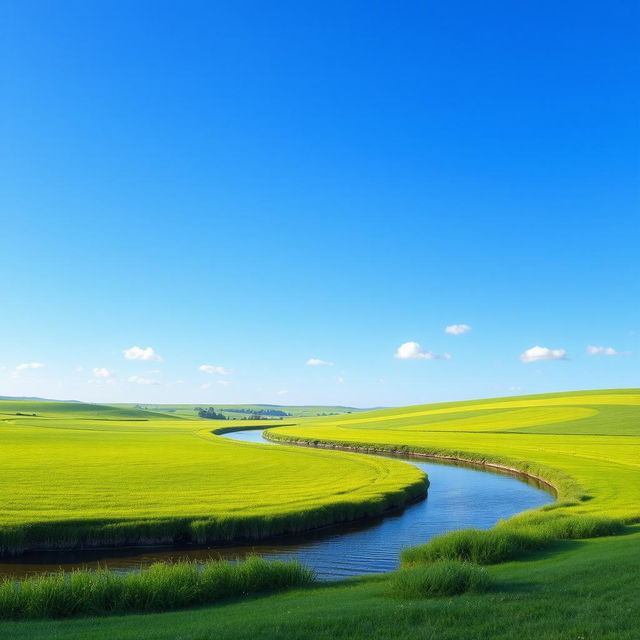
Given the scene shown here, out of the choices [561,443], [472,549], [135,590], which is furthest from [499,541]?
[561,443]

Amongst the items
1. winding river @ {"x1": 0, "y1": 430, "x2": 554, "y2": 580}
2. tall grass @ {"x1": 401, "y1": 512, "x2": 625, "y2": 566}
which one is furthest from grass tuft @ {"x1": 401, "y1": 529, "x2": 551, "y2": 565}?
winding river @ {"x1": 0, "y1": 430, "x2": 554, "y2": 580}

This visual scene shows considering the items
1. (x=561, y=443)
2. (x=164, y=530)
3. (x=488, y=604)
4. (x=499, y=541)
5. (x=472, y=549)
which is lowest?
(x=561, y=443)

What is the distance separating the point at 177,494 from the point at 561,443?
59.3m

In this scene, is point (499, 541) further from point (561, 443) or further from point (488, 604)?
point (561, 443)

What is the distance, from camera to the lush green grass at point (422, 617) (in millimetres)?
11086

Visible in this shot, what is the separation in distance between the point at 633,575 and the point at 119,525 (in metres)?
22.3

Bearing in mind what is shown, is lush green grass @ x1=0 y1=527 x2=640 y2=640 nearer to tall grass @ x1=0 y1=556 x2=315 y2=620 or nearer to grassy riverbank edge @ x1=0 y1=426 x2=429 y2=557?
tall grass @ x1=0 y1=556 x2=315 y2=620

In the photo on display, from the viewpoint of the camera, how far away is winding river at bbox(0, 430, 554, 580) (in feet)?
79.8

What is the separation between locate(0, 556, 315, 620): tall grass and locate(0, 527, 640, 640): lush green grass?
103 cm

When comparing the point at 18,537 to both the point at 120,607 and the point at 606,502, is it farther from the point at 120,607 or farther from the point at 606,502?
the point at 606,502

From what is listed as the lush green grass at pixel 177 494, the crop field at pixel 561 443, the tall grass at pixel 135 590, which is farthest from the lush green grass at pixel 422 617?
the crop field at pixel 561 443

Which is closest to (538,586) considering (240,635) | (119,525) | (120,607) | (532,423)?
(240,635)

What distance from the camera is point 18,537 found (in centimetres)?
2534

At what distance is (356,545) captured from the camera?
28422mm
